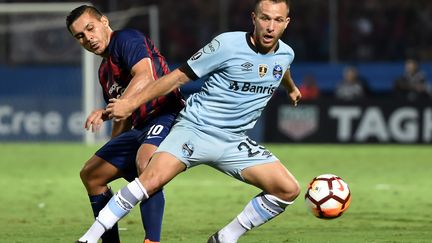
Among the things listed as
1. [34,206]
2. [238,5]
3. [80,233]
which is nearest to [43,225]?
[80,233]

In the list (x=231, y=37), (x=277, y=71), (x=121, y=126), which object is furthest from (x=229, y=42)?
(x=121, y=126)

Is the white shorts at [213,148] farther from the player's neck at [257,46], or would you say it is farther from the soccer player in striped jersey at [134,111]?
the player's neck at [257,46]

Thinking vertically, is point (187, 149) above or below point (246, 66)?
below

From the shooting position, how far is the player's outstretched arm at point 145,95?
7.30 meters

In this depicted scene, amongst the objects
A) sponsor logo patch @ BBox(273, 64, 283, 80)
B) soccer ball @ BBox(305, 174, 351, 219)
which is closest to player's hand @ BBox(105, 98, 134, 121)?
sponsor logo patch @ BBox(273, 64, 283, 80)

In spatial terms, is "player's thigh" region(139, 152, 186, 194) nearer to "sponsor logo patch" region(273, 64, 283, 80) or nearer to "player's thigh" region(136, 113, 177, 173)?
"player's thigh" region(136, 113, 177, 173)

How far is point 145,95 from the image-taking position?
738 cm

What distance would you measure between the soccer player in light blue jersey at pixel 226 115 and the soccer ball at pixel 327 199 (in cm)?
55

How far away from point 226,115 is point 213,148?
0.86 ft

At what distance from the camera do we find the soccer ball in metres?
8.41

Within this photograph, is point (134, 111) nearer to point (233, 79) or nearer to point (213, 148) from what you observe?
point (213, 148)

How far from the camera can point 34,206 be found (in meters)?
12.6

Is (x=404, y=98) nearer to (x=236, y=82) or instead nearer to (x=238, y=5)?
(x=238, y=5)

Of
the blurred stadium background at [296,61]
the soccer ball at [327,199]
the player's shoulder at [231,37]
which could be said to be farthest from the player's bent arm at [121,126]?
the blurred stadium background at [296,61]
